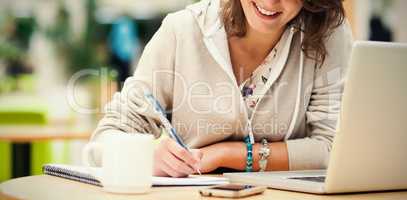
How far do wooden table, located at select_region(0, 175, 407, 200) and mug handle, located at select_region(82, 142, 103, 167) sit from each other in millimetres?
158

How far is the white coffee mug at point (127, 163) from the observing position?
1.25 m

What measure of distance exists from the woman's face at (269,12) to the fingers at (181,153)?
1.53 feet

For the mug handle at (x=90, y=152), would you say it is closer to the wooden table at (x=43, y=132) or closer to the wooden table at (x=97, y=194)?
the wooden table at (x=97, y=194)

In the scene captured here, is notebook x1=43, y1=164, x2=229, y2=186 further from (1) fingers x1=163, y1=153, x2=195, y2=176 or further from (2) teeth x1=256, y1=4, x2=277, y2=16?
(2) teeth x1=256, y1=4, x2=277, y2=16

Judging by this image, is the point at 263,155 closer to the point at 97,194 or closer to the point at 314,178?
the point at 314,178

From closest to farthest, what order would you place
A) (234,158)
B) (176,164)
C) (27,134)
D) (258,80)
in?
(176,164)
(234,158)
(258,80)
(27,134)

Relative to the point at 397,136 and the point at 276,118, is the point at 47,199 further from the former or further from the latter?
the point at 276,118

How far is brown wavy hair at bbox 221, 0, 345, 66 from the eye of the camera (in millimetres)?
1890

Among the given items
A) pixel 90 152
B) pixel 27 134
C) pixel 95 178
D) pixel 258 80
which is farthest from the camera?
pixel 27 134

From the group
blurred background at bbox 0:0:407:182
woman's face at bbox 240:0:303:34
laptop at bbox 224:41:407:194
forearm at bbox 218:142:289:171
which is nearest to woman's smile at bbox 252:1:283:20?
woman's face at bbox 240:0:303:34

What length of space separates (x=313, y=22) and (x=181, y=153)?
66 cm

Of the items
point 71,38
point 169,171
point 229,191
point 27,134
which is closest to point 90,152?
point 169,171

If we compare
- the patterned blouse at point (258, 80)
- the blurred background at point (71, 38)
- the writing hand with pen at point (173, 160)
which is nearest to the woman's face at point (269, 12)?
the patterned blouse at point (258, 80)

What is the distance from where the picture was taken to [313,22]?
1.94 m
